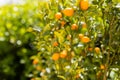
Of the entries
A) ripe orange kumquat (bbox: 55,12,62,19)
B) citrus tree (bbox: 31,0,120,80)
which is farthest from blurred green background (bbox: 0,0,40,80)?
ripe orange kumquat (bbox: 55,12,62,19)

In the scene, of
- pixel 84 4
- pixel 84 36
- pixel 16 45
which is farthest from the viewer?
pixel 16 45

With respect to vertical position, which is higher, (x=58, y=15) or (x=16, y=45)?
(x=16, y=45)

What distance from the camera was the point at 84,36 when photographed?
167 centimetres

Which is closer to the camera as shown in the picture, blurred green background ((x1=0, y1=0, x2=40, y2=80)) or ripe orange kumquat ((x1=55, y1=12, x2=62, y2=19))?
ripe orange kumquat ((x1=55, y1=12, x2=62, y2=19))

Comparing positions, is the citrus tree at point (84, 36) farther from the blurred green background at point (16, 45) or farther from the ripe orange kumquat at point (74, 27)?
the blurred green background at point (16, 45)

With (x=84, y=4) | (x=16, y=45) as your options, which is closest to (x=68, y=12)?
(x=84, y=4)

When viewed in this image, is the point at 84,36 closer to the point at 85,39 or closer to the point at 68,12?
the point at 85,39

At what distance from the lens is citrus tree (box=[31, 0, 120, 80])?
1.62 m

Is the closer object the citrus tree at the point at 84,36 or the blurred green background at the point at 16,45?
the citrus tree at the point at 84,36

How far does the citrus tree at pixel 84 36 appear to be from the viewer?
1615 mm

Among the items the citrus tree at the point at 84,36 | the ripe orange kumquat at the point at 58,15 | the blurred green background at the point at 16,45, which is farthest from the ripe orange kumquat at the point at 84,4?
the blurred green background at the point at 16,45

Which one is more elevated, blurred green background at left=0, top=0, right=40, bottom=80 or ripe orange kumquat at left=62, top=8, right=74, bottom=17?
blurred green background at left=0, top=0, right=40, bottom=80

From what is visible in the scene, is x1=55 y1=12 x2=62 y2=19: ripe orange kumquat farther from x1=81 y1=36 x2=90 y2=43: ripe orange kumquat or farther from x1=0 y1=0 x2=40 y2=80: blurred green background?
x1=0 y1=0 x2=40 y2=80: blurred green background

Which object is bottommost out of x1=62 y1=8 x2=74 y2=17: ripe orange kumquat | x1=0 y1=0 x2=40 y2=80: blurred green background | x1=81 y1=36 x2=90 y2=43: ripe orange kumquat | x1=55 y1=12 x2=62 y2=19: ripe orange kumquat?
x1=81 y1=36 x2=90 y2=43: ripe orange kumquat
